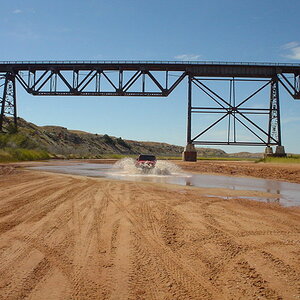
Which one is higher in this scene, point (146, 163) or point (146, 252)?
point (146, 163)

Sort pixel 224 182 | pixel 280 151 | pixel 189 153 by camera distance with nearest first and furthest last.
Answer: pixel 224 182 < pixel 280 151 < pixel 189 153

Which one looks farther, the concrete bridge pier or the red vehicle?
the concrete bridge pier

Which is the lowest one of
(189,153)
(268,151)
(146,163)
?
(146,163)

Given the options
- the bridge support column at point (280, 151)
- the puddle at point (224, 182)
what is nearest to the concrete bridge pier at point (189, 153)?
the bridge support column at point (280, 151)

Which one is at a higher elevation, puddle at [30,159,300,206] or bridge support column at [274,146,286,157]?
bridge support column at [274,146,286,157]

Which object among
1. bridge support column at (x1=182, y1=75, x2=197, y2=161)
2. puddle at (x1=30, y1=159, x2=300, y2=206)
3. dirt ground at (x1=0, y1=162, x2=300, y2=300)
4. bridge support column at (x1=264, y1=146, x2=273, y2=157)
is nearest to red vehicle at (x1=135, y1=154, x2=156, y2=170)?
puddle at (x1=30, y1=159, x2=300, y2=206)

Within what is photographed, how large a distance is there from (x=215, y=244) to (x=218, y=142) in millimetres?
35485

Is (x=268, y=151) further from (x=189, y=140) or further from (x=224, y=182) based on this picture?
(x=224, y=182)

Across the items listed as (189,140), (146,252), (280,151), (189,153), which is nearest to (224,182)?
(146,252)

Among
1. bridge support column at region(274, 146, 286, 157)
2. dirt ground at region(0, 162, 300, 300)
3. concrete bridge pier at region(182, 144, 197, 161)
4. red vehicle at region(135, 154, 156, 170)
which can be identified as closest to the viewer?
dirt ground at region(0, 162, 300, 300)

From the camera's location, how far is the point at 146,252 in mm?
5094

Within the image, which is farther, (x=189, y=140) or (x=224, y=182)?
(x=189, y=140)

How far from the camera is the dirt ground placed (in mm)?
3777

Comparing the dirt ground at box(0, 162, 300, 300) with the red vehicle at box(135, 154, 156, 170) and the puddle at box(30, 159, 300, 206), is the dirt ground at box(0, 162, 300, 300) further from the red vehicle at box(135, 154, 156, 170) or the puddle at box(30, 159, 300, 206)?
the red vehicle at box(135, 154, 156, 170)
